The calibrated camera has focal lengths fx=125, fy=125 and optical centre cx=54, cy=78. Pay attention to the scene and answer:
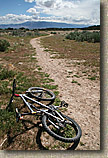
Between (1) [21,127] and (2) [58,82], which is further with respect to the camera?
(2) [58,82]

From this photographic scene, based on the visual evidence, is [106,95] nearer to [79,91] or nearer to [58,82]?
[79,91]

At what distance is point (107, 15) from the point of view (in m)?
3.34

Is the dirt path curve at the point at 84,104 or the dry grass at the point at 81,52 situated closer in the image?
the dirt path curve at the point at 84,104

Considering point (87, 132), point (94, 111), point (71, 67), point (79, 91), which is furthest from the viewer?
point (71, 67)

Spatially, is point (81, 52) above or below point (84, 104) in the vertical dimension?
above

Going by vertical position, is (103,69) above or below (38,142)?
above

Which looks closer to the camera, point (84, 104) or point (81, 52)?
point (84, 104)

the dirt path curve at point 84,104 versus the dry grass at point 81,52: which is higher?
the dry grass at point 81,52

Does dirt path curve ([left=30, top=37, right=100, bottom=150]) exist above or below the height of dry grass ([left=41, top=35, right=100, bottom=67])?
below

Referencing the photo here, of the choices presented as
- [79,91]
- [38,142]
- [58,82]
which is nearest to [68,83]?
[58,82]

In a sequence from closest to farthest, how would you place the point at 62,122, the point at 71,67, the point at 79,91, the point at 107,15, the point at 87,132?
the point at 107,15
the point at 62,122
the point at 87,132
the point at 79,91
the point at 71,67

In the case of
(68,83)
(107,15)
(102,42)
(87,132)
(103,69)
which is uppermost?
(107,15)

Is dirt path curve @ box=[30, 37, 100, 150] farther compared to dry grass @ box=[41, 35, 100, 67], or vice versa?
dry grass @ box=[41, 35, 100, 67]

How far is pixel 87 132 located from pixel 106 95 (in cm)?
159
